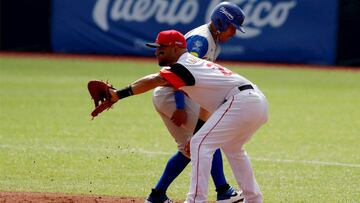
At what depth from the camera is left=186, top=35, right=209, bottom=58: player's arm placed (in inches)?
313

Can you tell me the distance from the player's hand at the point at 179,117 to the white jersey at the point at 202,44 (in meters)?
0.54

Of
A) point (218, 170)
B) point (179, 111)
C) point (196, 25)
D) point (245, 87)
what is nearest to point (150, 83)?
point (245, 87)

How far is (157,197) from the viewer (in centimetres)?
806

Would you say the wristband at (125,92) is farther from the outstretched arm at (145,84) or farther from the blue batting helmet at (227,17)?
the blue batting helmet at (227,17)

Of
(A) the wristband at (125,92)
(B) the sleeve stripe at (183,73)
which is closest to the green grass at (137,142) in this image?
(A) the wristband at (125,92)

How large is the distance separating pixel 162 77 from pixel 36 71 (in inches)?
600

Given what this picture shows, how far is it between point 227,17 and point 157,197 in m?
1.79

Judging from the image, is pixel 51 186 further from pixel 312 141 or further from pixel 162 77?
pixel 312 141

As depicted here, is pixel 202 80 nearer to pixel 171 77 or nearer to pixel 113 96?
pixel 171 77

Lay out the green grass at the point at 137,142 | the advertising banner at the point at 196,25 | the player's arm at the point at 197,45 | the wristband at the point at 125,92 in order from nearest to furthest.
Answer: the wristband at the point at 125,92 → the player's arm at the point at 197,45 → the green grass at the point at 137,142 → the advertising banner at the point at 196,25

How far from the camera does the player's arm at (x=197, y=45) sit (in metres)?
7.94

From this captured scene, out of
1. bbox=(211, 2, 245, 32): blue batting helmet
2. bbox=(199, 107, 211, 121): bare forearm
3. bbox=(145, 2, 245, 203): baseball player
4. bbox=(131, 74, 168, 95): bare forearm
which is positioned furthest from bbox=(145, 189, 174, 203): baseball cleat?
bbox=(211, 2, 245, 32): blue batting helmet

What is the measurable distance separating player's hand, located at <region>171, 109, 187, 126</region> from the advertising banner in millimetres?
15813

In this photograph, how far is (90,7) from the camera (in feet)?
83.5
